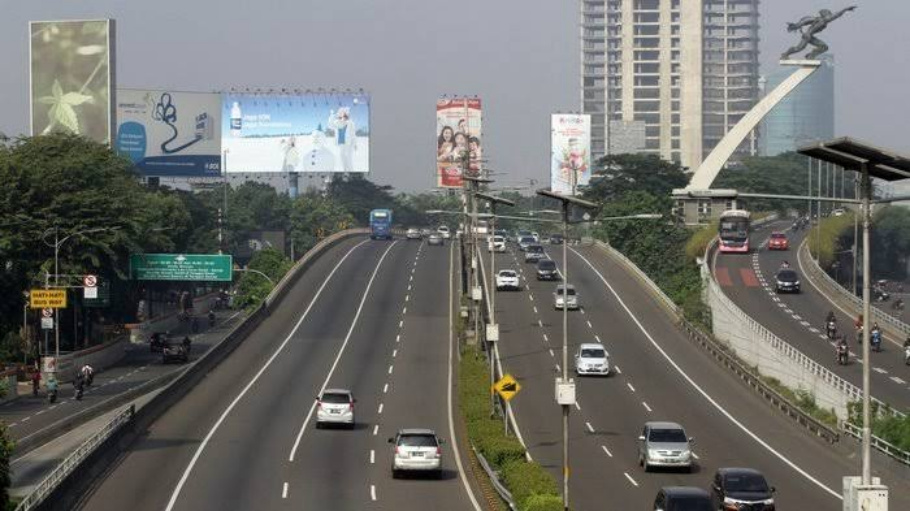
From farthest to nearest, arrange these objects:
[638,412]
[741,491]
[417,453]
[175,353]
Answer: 1. [175,353]
2. [638,412]
3. [417,453]
4. [741,491]

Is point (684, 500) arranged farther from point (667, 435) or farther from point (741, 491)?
point (667, 435)

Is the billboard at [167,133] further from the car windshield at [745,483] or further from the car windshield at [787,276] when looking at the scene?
the car windshield at [745,483]

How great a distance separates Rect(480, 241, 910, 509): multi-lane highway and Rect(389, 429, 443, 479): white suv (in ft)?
13.4

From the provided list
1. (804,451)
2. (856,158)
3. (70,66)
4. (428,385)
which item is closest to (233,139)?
(70,66)

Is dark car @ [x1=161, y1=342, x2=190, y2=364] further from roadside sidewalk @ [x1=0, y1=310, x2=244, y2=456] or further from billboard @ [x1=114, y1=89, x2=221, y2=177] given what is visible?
billboard @ [x1=114, y1=89, x2=221, y2=177]

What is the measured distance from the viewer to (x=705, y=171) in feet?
484

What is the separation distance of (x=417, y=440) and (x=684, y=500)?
12750mm

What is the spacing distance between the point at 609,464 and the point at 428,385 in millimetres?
20376

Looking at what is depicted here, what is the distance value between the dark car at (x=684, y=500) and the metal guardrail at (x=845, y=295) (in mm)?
49051

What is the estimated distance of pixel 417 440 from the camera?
48.5 m

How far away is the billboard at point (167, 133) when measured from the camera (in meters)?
156

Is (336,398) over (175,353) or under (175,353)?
over

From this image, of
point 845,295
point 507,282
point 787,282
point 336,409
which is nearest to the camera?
point 336,409

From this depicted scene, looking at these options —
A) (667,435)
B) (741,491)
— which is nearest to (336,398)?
(667,435)
